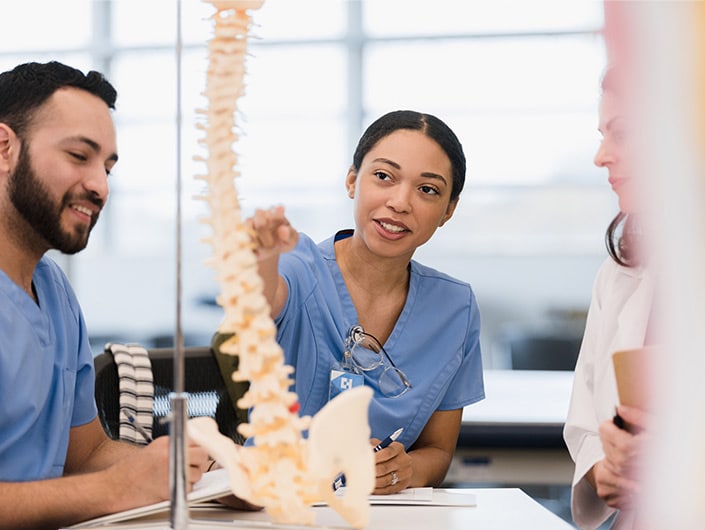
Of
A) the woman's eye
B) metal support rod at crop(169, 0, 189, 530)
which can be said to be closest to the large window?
the woman's eye

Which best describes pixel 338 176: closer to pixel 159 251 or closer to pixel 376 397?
pixel 159 251

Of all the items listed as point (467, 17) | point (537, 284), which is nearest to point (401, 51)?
point (467, 17)

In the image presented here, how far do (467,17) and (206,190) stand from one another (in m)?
6.06

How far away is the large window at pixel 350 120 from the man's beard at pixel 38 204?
196 inches

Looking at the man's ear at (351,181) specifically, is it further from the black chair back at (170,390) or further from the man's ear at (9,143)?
the man's ear at (9,143)

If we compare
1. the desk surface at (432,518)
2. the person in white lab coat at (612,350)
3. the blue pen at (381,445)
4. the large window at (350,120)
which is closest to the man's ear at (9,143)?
the desk surface at (432,518)

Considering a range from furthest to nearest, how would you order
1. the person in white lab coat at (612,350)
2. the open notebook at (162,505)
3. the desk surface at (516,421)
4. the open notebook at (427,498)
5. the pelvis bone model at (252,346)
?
the desk surface at (516,421), the open notebook at (427,498), the open notebook at (162,505), the pelvis bone model at (252,346), the person in white lab coat at (612,350)

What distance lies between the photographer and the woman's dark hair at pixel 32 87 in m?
1.23

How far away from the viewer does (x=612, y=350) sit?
565mm

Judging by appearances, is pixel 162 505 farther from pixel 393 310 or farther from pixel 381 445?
pixel 393 310

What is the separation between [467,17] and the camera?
21.0 ft

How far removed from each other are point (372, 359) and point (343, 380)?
12cm

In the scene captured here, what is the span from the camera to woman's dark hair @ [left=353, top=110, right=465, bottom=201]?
160 cm

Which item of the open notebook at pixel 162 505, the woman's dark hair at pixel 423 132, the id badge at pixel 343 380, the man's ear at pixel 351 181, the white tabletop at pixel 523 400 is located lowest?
the white tabletop at pixel 523 400
